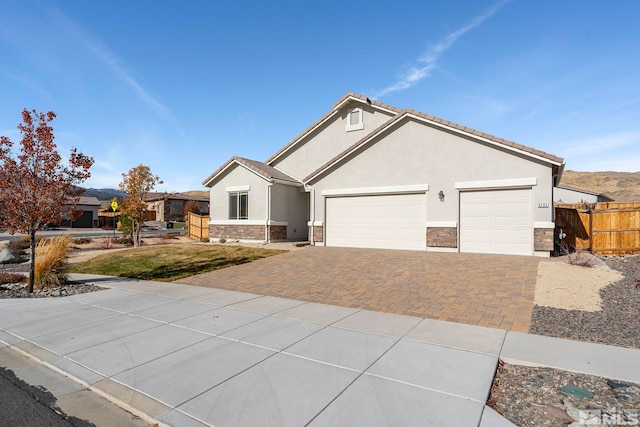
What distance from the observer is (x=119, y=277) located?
469 inches

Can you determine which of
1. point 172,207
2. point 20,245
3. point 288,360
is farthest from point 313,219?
point 172,207

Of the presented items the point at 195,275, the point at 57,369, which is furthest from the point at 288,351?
the point at 195,275

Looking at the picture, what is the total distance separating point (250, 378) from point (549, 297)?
6945mm

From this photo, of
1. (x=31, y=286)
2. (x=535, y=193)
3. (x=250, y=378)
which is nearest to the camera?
(x=250, y=378)

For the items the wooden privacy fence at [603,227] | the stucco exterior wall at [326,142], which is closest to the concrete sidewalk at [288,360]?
the wooden privacy fence at [603,227]

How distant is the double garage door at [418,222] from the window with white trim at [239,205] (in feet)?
16.9

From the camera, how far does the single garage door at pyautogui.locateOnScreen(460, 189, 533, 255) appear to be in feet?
45.4

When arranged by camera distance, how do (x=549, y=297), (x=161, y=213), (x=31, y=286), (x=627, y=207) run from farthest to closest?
(x=161, y=213)
(x=627, y=207)
(x=31, y=286)
(x=549, y=297)

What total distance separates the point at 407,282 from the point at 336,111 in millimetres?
14457

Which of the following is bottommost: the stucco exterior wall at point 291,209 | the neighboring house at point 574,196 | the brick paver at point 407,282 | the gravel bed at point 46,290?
the gravel bed at point 46,290

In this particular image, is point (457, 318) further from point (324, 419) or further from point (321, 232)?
point (321, 232)

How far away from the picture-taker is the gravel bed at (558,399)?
135 inches

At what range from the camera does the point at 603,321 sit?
20.6 ft

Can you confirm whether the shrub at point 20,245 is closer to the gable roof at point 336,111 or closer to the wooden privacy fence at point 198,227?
the wooden privacy fence at point 198,227
